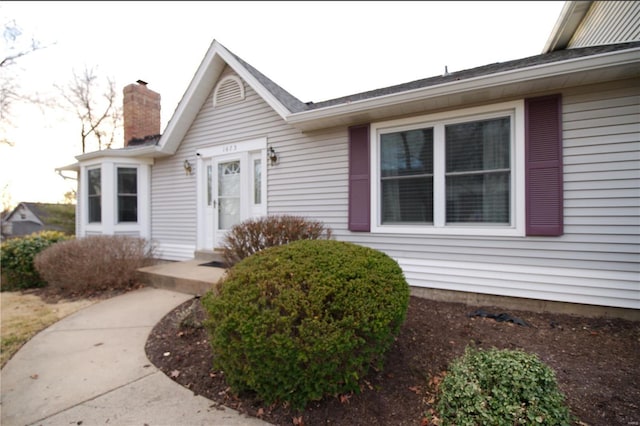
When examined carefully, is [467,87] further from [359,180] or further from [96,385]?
[96,385]

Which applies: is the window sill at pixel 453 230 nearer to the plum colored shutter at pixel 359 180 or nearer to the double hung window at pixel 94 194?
the plum colored shutter at pixel 359 180

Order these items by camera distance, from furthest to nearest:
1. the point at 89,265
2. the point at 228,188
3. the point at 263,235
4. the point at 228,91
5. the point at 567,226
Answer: the point at 228,188, the point at 228,91, the point at 89,265, the point at 263,235, the point at 567,226

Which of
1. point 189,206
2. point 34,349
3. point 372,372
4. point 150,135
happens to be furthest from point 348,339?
point 150,135

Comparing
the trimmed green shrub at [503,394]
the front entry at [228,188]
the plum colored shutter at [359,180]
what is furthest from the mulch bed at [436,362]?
the front entry at [228,188]

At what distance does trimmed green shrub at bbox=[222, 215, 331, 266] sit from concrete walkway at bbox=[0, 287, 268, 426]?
4.62 ft

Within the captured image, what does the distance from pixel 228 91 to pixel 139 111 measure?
12.5 feet

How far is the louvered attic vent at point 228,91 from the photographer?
20.9 feet

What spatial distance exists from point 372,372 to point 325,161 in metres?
3.69

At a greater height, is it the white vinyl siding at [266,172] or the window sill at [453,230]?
the white vinyl siding at [266,172]

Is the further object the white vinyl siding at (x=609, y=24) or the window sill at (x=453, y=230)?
the white vinyl siding at (x=609, y=24)

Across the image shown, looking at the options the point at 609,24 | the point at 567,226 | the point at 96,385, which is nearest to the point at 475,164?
the point at 567,226

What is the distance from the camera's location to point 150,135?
29.4 ft

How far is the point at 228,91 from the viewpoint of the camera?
6543mm

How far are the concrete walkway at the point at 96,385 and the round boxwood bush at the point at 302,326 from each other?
40cm
